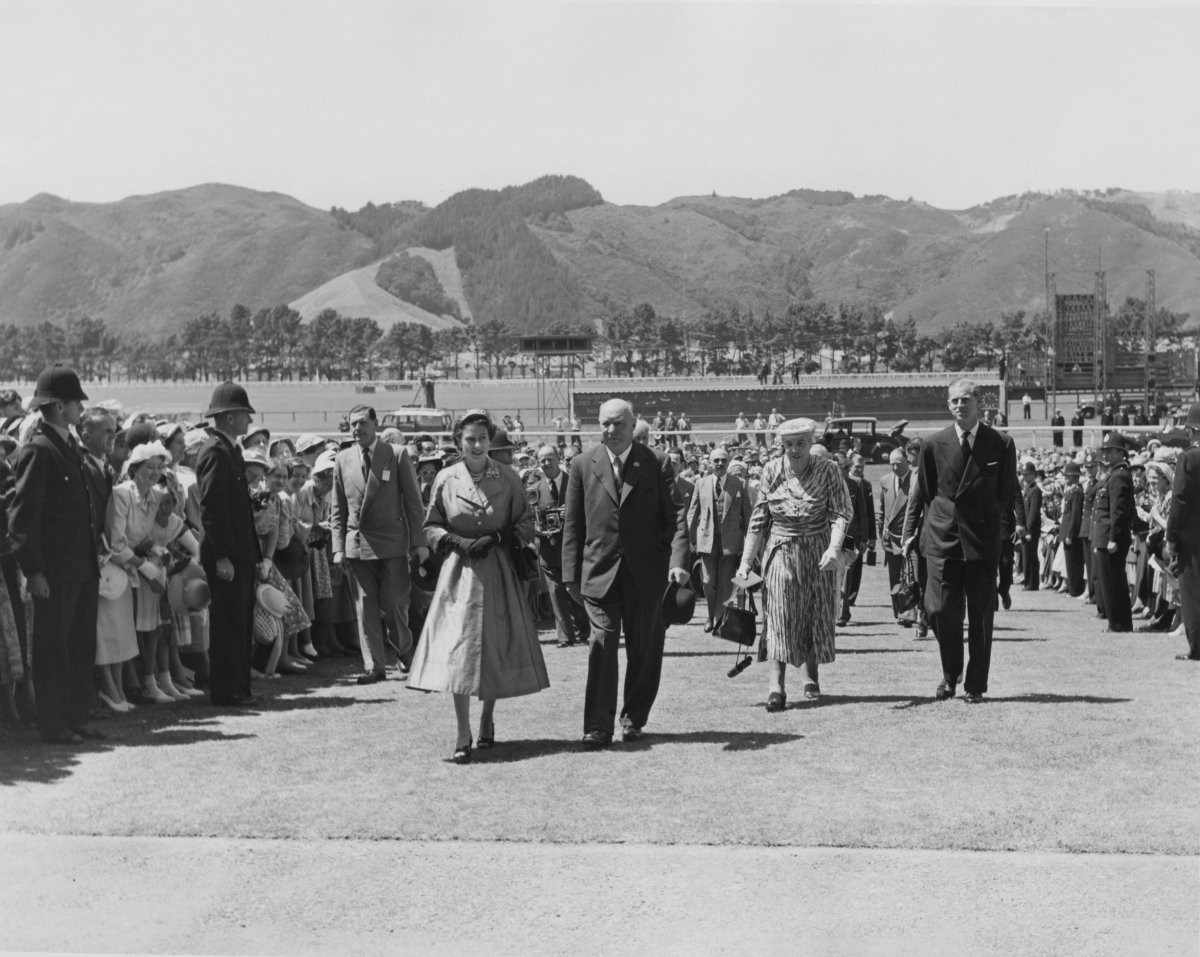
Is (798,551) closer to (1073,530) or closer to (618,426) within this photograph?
(618,426)

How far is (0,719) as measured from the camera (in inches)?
360

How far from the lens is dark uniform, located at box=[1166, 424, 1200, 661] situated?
12031 millimetres

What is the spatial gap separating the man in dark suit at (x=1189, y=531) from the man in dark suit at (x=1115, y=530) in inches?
84.1

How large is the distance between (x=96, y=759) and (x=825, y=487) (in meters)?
4.50

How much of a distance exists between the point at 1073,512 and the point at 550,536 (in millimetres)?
7151

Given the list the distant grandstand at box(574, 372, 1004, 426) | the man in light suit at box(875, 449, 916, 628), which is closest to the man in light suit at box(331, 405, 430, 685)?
the man in light suit at box(875, 449, 916, 628)

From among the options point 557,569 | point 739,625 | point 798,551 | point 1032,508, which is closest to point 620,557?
point 798,551

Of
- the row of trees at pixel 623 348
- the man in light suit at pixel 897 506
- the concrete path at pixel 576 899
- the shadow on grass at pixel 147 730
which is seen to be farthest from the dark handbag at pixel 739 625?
the row of trees at pixel 623 348

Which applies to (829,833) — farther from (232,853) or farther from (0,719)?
(0,719)

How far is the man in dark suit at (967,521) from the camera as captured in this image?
31.5 feet

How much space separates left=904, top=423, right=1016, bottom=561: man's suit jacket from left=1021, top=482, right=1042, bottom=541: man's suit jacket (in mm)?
11888

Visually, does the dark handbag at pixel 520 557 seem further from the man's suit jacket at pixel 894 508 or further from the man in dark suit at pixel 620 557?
the man's suit jacket at pixel 894 508

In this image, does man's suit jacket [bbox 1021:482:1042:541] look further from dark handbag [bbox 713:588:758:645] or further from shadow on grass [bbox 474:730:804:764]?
shadow on grass [bbox 474:730:804:764]

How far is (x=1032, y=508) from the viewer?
21.3 metres
